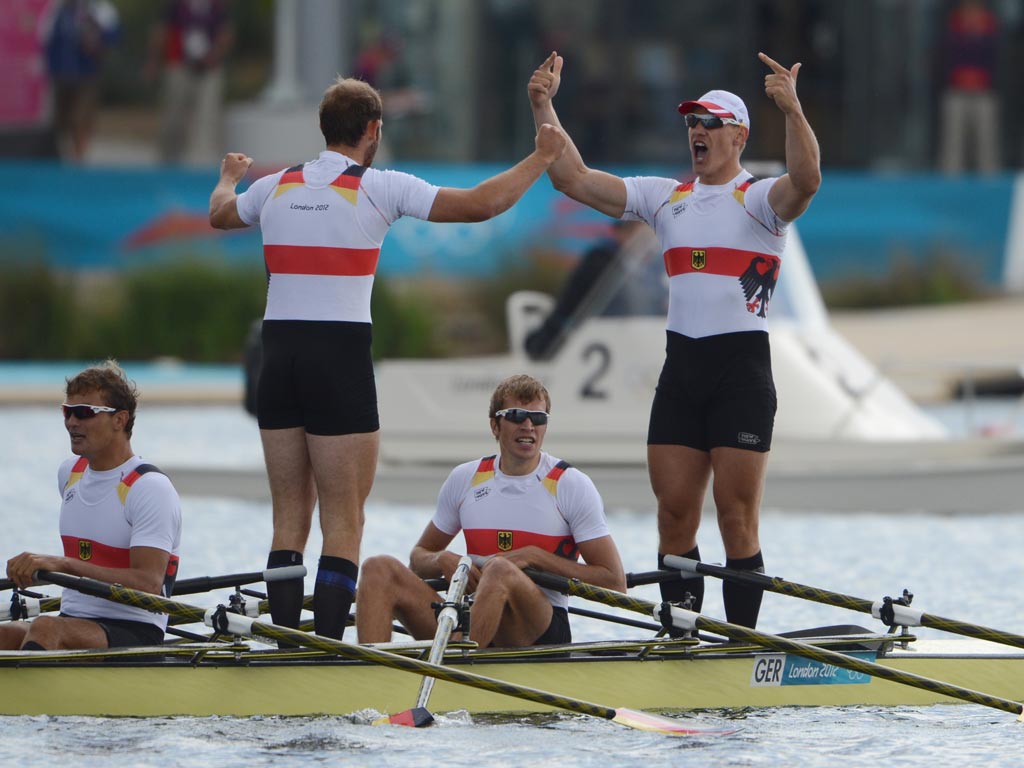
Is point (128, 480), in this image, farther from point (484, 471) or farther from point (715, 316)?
point (715, 316)

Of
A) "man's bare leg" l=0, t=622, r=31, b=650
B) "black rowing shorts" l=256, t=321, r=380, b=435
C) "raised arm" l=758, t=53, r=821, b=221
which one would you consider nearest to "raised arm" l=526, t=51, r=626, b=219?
"raised arm" l=758, t=53, r=821, b=221

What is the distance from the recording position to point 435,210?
6617mm

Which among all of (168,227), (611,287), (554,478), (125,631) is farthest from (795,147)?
(168,227)

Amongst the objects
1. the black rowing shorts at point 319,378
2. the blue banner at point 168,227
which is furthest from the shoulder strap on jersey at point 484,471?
the blue banner at point 168,227

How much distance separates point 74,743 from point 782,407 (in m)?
6.31

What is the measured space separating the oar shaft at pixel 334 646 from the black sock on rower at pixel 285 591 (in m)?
0.43

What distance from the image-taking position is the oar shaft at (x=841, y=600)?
7020 mm

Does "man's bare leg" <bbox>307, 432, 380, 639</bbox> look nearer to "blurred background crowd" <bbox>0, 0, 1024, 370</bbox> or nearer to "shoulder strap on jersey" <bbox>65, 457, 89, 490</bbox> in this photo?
"shoulder strap on jersey" <bbox>65, 457, 89, 490</bbox>

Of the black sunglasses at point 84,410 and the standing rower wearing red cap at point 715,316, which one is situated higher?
the standing rower wearing red cap at point 715,316

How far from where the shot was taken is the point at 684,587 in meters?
7.31

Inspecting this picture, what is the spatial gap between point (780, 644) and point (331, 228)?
214cm

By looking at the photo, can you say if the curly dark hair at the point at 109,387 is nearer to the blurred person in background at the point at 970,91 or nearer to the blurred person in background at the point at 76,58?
the blurred person in background at the point at 76,58

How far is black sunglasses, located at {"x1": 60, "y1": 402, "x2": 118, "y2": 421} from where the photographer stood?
21.7 ft

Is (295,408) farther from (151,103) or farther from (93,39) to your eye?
(151,103)
